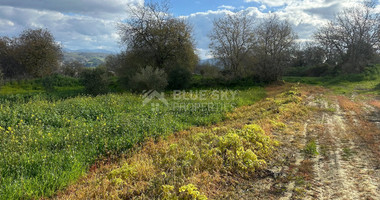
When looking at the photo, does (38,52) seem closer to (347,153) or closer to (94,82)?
(94,82)

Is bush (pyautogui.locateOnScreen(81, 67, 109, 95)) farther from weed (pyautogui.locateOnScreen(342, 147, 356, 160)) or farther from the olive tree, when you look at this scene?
weed (pyautogui.locateOnScreen(342, 147, 356, 160))

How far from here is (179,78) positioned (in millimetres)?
23906

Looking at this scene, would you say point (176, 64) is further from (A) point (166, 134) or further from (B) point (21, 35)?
(B) point (21, 35)

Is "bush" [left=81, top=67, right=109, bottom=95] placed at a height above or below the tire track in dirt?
above

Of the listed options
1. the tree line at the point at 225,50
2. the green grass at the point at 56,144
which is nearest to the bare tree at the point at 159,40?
the tree line at the point at 225,50

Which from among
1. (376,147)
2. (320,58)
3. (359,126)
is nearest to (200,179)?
(376,147)

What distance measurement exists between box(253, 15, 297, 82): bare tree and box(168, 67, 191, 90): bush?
7543 millimetres

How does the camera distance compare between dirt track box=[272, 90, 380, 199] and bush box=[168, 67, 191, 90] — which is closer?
dirt track box=[272, 90, 380, 199]

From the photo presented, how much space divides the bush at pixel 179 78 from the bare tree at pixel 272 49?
297 inches

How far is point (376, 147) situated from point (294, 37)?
2123 cm

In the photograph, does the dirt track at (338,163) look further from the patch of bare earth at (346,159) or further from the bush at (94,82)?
the bush at (94,82)

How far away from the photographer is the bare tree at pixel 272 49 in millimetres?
24094

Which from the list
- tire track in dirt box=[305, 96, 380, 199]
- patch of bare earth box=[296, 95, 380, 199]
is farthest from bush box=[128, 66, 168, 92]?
tire track in dirt box=[305, 96, 380, 199]

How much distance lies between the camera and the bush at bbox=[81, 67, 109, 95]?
19781 mm
